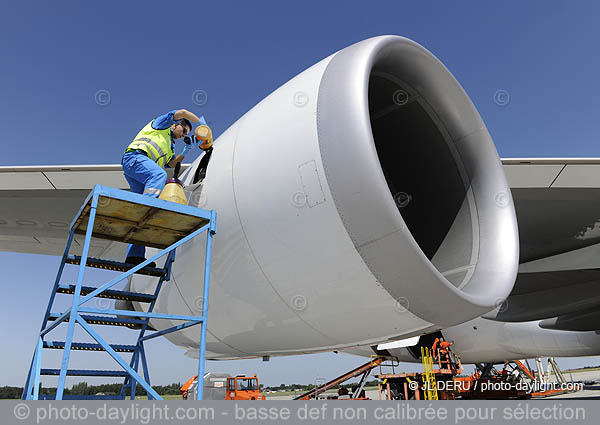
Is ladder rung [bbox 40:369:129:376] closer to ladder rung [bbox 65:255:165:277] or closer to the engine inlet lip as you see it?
ladder rung [bbox 65:255:165:277]

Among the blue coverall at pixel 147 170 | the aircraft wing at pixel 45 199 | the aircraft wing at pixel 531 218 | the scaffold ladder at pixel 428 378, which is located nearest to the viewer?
the blue coverall at pixel 147 170

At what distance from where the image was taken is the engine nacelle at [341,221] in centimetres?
244

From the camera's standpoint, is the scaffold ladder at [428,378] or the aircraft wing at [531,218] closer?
the aircraft wing at [531,218]

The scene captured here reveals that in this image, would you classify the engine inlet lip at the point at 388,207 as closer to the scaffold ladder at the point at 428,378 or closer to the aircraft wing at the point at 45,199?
the aircraft wing at the point at 45,199

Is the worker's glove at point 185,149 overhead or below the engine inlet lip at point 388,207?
overhead

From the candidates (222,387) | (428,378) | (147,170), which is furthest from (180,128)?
(222,387)

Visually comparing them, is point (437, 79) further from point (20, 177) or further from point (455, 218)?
point (20, 177)

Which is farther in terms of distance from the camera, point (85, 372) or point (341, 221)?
point (85, 372)

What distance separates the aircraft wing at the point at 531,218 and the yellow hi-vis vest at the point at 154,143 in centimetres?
204

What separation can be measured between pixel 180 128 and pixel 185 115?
26cm

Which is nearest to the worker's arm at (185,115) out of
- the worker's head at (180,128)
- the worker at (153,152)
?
the worker at (153,152)

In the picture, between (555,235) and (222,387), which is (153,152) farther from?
(222,387)

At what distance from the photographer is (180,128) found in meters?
3.80

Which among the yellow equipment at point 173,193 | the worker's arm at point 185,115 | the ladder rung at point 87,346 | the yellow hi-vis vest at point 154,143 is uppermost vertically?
the worker's arm at point 185,115
